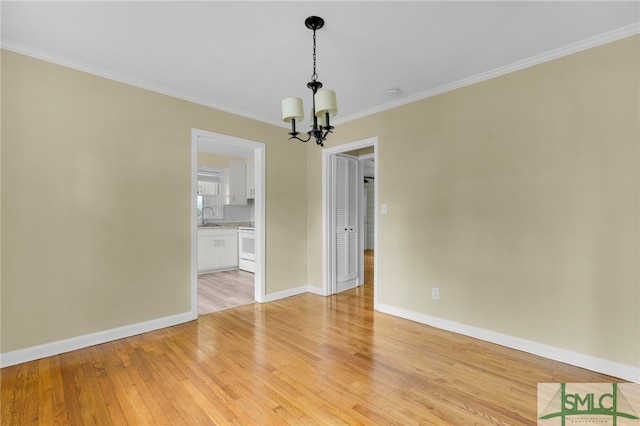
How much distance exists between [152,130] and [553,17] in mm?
3557

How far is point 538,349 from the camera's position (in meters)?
2.52

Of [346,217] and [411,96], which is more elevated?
[411,96]

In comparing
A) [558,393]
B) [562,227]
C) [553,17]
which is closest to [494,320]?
[558,393]

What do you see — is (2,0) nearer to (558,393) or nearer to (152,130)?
(152,130)

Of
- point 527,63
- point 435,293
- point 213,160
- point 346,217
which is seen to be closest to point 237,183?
point 213,160

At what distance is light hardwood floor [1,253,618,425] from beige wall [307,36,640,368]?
36 centimetres

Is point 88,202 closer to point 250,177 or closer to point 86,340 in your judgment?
point 86,340

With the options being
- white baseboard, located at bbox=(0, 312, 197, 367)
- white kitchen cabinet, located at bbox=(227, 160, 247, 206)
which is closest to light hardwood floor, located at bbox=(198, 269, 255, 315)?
white baseboard, located at bbox=(0, 312, 197, 367)

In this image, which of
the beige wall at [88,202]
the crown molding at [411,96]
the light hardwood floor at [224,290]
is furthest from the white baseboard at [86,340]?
the crown molding at [411,96]

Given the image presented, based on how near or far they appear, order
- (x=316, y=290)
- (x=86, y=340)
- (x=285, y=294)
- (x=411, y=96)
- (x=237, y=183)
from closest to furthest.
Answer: (x=86, y=340) → (x=411, y=96) → (x=285, y=294) → (x=316, y=290) → (x=237, y=183)

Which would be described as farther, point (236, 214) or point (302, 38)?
point (236, 214)

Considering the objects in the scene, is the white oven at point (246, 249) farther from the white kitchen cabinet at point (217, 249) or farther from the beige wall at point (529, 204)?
the beige wall at point (529, 204)

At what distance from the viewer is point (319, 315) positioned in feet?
11.6

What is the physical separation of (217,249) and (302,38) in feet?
15.2
